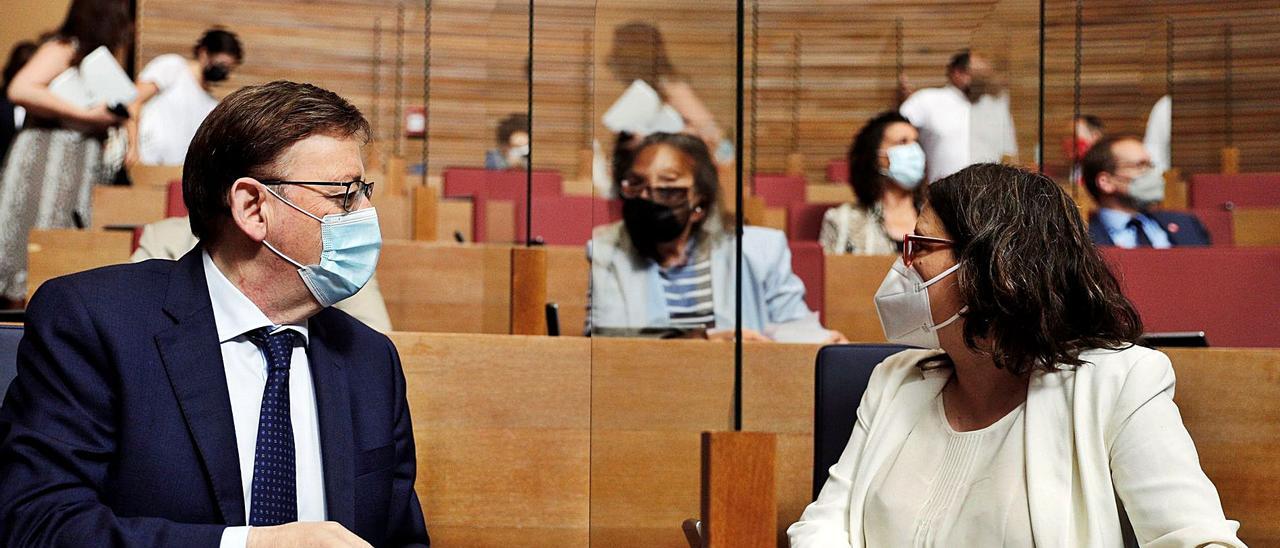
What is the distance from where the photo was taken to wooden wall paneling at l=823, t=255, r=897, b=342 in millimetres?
3193

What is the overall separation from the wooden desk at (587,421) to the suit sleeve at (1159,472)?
1.43 ft

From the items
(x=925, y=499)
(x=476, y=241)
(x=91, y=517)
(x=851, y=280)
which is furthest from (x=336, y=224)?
(x=476, y=241)

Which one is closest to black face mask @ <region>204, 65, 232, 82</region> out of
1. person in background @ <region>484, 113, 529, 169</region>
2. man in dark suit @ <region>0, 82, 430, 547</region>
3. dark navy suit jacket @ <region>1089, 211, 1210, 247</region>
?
person in background @ <region>484, 113, 529, 169</region>

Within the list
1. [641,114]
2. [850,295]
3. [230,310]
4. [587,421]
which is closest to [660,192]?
[641,114]

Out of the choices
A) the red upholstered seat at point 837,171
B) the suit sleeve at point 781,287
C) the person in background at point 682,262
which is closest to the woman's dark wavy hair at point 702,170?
the person in background at point 682,262

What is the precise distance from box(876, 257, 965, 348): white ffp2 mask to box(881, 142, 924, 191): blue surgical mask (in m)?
2.36

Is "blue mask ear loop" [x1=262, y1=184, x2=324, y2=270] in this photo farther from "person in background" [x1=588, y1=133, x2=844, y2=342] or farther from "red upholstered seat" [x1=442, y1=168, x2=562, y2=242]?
"red upholstered seat" [x1=442, y1=168, x2=562, y2=242]

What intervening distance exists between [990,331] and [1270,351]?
549mm

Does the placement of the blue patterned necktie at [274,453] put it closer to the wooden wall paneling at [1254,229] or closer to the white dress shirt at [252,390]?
the white dress shirt at [252,390]

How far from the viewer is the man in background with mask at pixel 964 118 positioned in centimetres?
365

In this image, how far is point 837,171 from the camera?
708cm

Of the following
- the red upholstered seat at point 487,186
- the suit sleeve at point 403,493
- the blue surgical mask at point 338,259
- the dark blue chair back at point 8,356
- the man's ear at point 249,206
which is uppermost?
the red upholstered seat at point 487,186

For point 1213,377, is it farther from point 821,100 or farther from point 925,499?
point 821,100

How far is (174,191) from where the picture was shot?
3389 mm
